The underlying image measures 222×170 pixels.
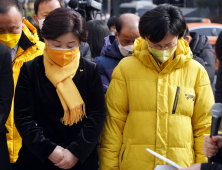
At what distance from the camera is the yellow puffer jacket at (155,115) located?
7.77 feet

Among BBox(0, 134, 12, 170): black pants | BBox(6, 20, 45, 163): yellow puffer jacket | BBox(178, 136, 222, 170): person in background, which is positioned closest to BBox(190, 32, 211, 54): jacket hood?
BBox(6, 20, 45, 163): yellow puffer jacket

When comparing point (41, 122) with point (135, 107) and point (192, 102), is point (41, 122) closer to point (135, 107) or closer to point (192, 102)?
point (135, 107)

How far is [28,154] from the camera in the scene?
2404 millimetres

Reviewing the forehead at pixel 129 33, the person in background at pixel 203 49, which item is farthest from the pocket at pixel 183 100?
the person in background at pixel 203 49

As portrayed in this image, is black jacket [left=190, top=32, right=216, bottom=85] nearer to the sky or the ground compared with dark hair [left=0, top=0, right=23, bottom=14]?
nearer to the ground

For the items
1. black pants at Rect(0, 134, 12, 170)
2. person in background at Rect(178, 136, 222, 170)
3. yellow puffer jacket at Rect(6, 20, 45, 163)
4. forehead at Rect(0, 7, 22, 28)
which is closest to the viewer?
person in background at Rect(178, 136, 222, 170)

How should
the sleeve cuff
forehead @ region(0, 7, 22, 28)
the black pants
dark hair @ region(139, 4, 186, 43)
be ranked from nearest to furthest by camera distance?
the sleeve cuff < dark hair @ region(139, 4, 186, 43) < the black pants < forehead @ region(0, 7, 22, 28)

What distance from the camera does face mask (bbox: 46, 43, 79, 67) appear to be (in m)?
2.37

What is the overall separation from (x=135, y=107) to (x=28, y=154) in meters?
0.81

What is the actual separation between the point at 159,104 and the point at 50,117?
0.75 metres

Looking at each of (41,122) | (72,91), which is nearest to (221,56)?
(72,91)

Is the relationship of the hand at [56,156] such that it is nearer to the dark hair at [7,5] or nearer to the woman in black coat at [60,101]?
the woman in black coat at [60,101]

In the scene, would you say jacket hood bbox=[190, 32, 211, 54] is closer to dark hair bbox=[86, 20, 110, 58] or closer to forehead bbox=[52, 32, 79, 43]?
dark hair bbox=[86, 20, 110, 58]

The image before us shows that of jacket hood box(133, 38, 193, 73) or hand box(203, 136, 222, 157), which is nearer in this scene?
hand box(203, 136, 222, 157)
